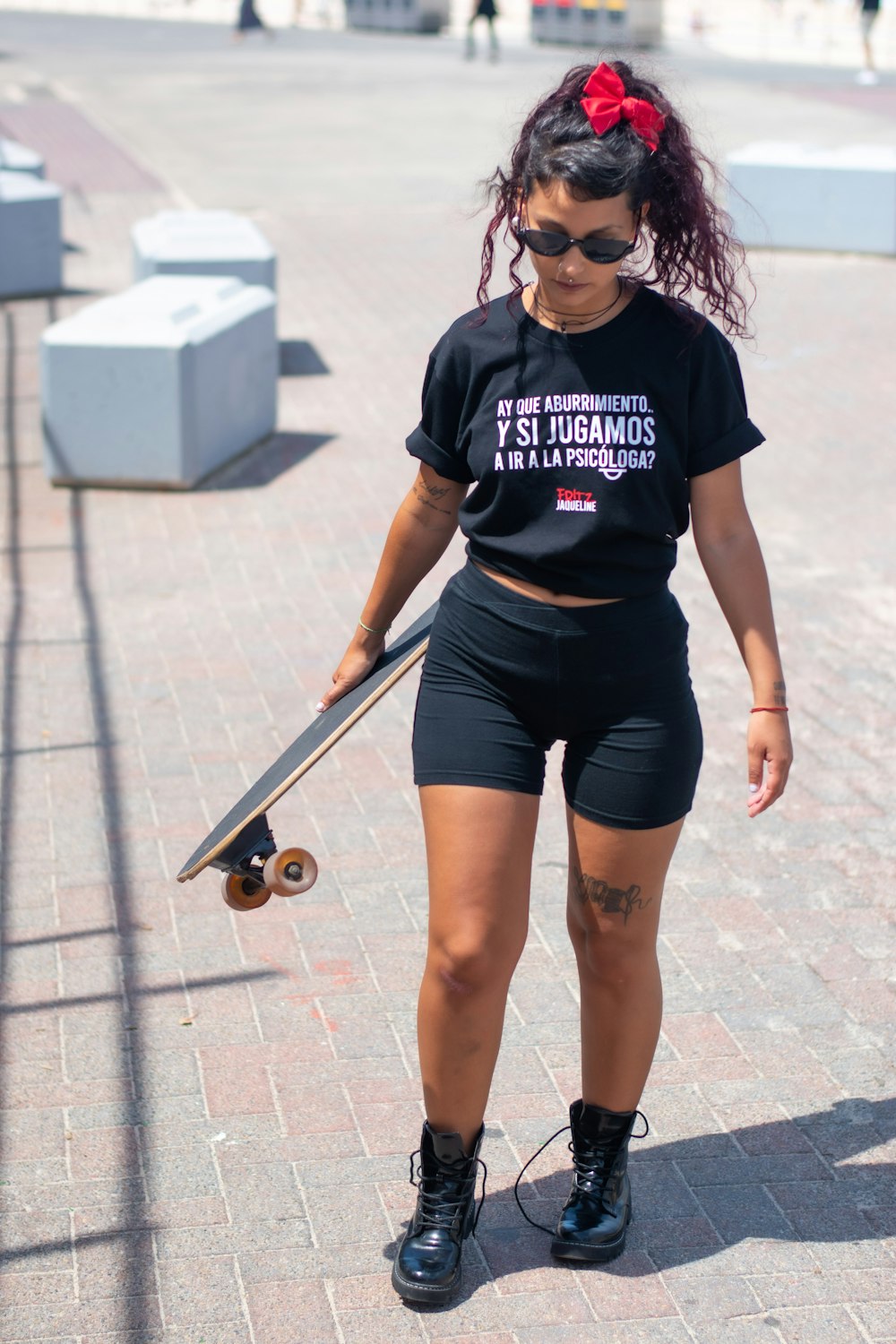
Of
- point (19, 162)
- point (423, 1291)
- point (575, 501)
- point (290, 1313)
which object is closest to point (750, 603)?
point (575, 501)

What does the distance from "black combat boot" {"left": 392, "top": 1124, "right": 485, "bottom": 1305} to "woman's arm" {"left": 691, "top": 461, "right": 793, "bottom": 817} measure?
2.68 ft


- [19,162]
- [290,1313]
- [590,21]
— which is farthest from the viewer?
[590,21]

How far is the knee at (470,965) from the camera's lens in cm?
276

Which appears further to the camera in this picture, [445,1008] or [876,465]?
[876,465]

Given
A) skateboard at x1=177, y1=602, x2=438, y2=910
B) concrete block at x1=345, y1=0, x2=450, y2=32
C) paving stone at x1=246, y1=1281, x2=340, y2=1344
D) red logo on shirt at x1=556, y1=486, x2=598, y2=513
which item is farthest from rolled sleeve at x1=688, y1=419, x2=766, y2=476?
concrete block at x1=345, y1=0, x2=450, y2=32

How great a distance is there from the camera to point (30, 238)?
41.5 feet

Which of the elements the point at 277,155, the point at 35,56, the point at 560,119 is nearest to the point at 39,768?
the point at 560,119

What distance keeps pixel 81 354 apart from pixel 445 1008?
579 centimetres

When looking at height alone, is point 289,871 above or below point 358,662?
below

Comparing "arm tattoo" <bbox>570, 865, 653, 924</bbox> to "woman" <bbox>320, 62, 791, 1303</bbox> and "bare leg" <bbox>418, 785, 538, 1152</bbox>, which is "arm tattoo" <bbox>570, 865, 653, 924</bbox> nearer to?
"woman" <bbox>320, 62, 791, 1303</bbox>

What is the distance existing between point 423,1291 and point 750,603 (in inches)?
52.6

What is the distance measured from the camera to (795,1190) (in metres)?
3.29

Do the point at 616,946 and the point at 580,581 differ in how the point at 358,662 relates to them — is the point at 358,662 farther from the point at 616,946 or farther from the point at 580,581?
the point at 616,946

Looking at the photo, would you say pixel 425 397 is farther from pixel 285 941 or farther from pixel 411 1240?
pixel 285 941
